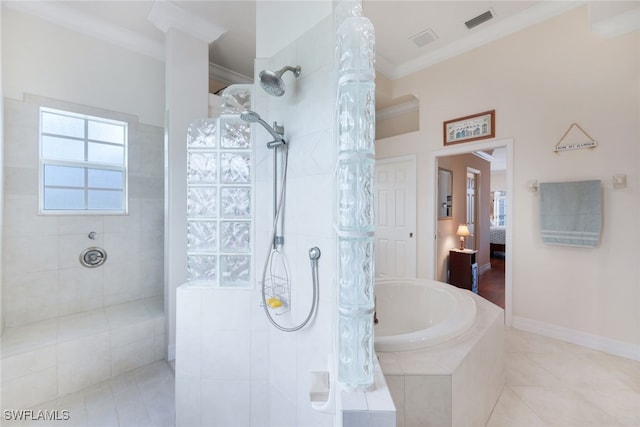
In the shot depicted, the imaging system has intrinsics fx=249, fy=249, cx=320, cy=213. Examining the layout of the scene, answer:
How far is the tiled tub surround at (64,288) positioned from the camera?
1724 millimetres

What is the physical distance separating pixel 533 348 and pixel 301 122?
271 centimetres

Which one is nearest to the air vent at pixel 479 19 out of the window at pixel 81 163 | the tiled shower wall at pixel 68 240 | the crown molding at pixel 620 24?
the crown molding at pixel 620 24

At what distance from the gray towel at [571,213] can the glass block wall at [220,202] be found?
267cm

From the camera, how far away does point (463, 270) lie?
136 inches

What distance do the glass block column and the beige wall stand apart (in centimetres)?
257

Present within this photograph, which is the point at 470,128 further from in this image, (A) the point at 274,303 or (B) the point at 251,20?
(A) the point at 274,303

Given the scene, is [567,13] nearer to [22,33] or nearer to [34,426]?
[22,33]

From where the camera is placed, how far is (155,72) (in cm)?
261

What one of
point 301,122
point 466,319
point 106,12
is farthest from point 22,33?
point 466,319

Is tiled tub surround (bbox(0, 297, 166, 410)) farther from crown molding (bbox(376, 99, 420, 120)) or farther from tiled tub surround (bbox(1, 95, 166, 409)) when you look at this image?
crown molding (bbox(376, 99, 420, 120))

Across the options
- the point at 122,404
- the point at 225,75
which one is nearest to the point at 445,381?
the point at 122,404

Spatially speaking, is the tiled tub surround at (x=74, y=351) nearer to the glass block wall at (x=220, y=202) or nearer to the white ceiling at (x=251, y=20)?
the glass block wall at (x=220, y=202)

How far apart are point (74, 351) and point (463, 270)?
412 cm

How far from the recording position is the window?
2154 mm
